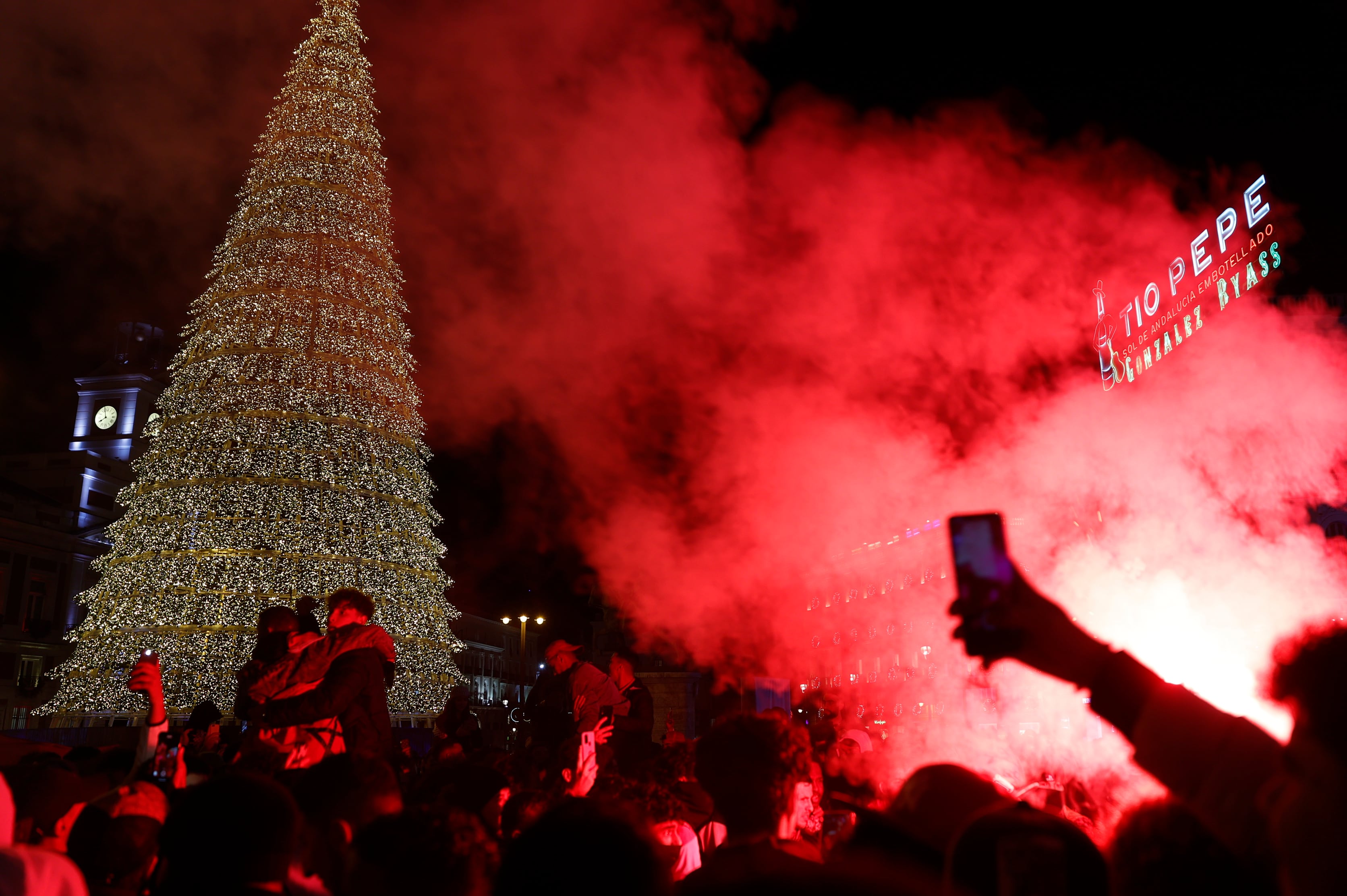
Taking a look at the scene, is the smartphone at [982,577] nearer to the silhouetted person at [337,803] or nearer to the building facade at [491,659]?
the silhouetted person at [337,803]

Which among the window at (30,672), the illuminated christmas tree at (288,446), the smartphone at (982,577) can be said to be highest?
the illuminated christmas tree at (288,446)

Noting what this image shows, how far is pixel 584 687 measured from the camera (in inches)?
270

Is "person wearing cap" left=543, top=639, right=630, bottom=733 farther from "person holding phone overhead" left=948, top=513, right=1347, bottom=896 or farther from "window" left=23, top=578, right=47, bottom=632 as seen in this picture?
"window" left=23, top=578, right=47, bottom=632

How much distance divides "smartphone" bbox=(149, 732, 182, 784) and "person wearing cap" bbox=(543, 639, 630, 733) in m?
2.54

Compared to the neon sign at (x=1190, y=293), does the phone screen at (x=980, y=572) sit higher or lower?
lower

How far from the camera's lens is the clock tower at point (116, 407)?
5988 cm

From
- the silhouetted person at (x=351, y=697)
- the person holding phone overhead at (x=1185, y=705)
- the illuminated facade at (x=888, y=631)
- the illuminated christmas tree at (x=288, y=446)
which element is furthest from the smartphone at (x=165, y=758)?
the illuminated christmas tree at (x=288, y=446)

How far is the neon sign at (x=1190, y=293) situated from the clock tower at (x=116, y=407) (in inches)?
2236

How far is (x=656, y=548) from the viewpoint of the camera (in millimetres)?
12672

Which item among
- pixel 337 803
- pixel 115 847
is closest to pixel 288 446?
pixel 115 847

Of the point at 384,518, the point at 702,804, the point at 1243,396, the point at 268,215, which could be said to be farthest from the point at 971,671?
the point at 268,215

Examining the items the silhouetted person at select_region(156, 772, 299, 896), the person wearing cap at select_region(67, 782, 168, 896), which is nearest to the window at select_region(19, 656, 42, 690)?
the person wearing cap at select_region(67, 782, 168, 896)

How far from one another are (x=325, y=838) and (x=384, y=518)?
15352mm

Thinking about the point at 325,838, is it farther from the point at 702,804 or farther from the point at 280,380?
the point at 280,380
